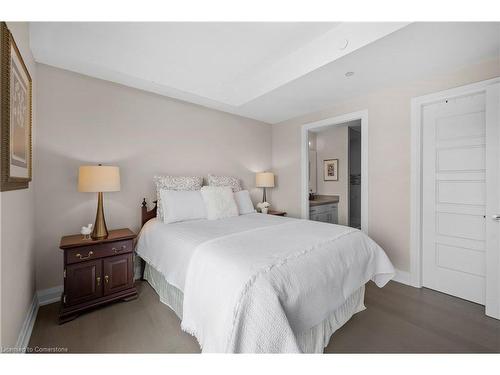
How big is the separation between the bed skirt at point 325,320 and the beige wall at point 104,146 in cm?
85

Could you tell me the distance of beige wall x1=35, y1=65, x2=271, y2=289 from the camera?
2.20 metres

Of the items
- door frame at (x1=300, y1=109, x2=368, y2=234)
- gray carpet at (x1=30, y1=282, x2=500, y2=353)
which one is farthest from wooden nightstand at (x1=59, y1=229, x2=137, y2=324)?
door frame at (x1=300, y1=109, x2=368, y2=234)

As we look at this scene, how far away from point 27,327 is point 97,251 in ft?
2.19

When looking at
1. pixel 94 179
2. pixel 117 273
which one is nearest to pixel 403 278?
pixel 117 273

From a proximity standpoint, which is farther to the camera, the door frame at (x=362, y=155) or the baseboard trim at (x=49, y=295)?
the door frame at (x=362, y=155)

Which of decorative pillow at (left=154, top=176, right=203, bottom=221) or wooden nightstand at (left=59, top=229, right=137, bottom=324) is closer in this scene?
wooden nightstand at (left=59, top=229, right=137, bottom=324)

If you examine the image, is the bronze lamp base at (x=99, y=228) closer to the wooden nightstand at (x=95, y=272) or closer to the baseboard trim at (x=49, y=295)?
the wooden nightstand at (x=95, y=272)

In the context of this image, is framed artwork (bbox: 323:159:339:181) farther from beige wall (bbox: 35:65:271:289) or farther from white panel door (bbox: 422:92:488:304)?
beige wall (bbox: 35:65:271:289)

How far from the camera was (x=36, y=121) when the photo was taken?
7.00ft

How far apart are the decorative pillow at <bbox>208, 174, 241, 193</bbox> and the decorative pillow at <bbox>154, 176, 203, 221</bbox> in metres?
0.22

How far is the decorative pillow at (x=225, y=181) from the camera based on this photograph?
3.28 metres

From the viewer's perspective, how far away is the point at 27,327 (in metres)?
1.66

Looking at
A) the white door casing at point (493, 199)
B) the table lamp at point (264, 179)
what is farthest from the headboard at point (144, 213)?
the white door casing at point (493, 199)

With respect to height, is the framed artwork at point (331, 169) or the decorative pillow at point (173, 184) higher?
the framed artwork at point (331, 169)
